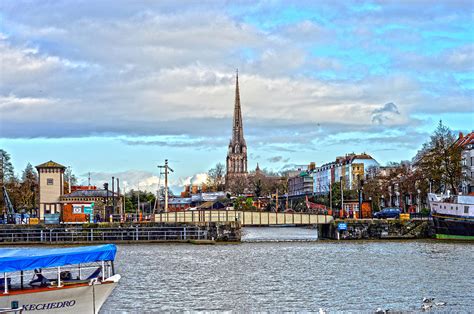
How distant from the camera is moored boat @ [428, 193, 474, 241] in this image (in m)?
111

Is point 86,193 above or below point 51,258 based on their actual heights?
above

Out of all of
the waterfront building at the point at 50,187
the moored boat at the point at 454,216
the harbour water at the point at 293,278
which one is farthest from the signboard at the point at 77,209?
the moored boat at the point at 454,216

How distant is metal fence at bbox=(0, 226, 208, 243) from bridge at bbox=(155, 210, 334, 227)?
5729 mm

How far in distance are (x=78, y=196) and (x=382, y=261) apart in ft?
309

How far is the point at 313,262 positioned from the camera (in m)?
80.1

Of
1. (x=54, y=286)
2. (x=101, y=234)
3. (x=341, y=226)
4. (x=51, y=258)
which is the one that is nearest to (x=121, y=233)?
(x=101, y=234)

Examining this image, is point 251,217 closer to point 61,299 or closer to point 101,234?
point 101,234

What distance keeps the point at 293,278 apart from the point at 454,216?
5341 centimetres

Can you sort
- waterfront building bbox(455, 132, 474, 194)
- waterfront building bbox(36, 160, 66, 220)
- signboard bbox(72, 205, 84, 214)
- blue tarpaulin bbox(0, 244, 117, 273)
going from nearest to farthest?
blue tarpaulin bbox(0, 244, 117, 273) → signboard bbox(72, 205, 84, 214) → waterfront building bbox(455, 132, 474, 194) → waterfront building bbox(36, 160, 66, 220)

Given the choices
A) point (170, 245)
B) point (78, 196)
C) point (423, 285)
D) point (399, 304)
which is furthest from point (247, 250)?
point (78, 196)

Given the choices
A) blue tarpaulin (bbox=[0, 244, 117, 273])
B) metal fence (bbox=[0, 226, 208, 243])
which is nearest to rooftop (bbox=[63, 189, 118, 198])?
metal fence (bbox=[0, 226, 208, 243])

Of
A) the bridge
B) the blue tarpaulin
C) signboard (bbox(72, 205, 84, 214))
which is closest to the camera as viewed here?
the blue tarpaulin

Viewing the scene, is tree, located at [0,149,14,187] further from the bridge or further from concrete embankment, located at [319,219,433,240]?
concrete embankment, located at [319,219,433,240]

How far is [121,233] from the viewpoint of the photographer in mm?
115750
